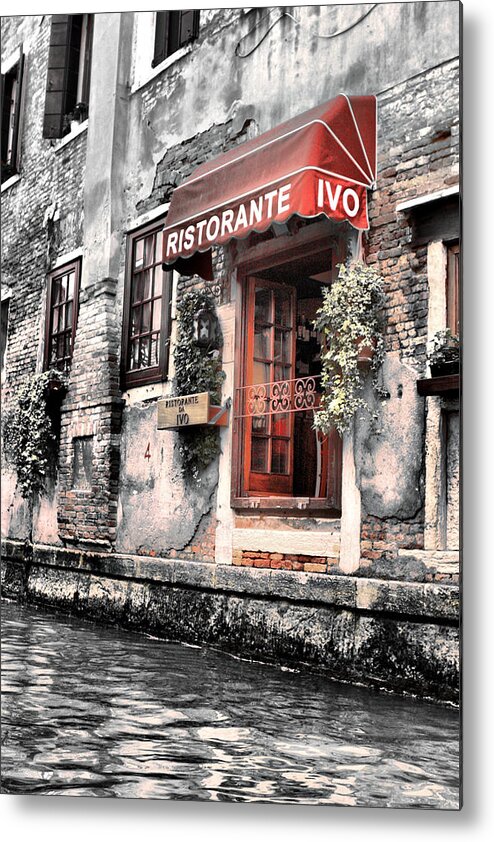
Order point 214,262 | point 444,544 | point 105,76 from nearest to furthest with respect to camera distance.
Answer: point 444,544 < point 214,262 < point 105,76

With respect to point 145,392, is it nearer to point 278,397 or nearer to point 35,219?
point 278,397

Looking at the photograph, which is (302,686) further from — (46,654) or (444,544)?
(46,654)

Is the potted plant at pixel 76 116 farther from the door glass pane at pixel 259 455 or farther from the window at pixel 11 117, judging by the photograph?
the door glass pane at pixel 259 455

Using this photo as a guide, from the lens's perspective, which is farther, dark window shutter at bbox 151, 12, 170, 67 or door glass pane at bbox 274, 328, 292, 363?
dark window shutter at bbox 151, 12, 170, 67

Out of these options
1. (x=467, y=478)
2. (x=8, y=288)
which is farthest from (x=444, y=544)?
(x=8, y=288)

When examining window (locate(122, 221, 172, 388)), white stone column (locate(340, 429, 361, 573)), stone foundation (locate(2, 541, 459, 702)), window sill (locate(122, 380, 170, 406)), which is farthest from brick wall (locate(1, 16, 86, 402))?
white stone column (locate(340, 429, 361, 573))

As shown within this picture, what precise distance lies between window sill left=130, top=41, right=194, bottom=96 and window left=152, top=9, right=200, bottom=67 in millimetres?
15

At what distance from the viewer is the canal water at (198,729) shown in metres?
3.07

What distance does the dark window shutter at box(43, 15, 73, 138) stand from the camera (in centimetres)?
390

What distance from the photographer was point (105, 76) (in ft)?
13.1

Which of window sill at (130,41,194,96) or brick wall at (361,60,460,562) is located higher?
window sill at (130,41,194,96)

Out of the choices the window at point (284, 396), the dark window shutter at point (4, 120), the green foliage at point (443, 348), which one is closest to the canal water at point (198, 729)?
the window at point (284, 396)

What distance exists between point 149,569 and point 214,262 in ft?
3.99

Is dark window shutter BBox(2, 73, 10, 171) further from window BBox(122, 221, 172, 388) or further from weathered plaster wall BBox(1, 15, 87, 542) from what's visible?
window BBox(122, 221, 172, 388)
